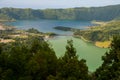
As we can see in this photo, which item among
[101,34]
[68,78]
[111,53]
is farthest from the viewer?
[101,34]

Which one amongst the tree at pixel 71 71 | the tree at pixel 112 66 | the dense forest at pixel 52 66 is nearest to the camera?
the tree at pixel 71 71

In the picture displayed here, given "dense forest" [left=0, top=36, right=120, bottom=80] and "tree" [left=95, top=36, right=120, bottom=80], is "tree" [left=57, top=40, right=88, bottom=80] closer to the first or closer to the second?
"dense forest" [left=0, top=36, right=120, bottom=80]

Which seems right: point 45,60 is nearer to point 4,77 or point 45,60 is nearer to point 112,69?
point 4,77

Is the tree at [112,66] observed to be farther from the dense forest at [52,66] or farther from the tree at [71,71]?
the tree at [71,71]

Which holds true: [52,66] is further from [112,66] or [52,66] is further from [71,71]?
[112,66]

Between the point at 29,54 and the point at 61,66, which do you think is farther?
the point at 29,54

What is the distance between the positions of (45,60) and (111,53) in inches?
209

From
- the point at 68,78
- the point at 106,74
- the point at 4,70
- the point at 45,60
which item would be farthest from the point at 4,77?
the point at 106,74

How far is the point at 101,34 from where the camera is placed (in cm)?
15050

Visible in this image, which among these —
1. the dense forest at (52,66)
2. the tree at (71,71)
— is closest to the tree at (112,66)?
the dense forest at (52,66)

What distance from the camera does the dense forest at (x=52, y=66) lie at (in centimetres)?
1969

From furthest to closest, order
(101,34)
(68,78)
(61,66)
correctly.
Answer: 1. (101,34)
2. (61,66)
3. (68,78)

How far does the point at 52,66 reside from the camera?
23.0 m

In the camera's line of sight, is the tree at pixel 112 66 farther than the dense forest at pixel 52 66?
Yes
